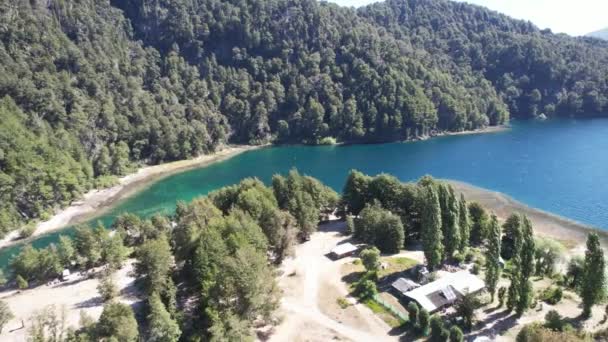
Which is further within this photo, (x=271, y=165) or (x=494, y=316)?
(x=271, y=165)

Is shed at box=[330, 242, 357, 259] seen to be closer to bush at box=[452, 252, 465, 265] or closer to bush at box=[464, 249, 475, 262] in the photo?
bush at box=[452, 252, 465, 265]

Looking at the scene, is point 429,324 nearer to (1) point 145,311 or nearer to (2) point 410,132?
(1) point 145,311

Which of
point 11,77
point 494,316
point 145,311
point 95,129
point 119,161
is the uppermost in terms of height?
point 11,77

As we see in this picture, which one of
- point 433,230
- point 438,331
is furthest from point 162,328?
point 433,230

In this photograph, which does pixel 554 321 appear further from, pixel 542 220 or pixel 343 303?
pixel 542 220

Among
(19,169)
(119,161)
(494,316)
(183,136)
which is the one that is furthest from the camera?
(183,136)

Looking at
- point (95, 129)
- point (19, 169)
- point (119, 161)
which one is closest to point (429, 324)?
point (19, 169)

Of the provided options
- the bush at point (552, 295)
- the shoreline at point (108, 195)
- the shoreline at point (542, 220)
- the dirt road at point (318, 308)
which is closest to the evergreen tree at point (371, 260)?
the dirt road at point (318, 308)
